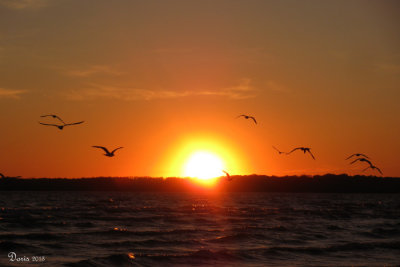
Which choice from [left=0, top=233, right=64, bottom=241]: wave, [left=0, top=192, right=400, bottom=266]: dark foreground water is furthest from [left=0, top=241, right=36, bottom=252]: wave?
[left=0, top=233, right=64, bottom=241]: wave

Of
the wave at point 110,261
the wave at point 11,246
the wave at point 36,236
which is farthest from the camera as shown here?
the wave at point 36,236

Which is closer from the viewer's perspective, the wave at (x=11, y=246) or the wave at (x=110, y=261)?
the wave at (x=110, y=261)

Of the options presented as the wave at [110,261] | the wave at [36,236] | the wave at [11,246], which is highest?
the wave at [36,236]

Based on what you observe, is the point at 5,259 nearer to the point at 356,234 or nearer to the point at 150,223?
the point at 150,223

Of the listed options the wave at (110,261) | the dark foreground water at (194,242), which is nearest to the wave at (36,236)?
the dark foreground water at (194,242)

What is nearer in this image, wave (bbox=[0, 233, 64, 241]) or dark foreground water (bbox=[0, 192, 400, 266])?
dark foreground water (bbox=[0, 192, 400, 266])

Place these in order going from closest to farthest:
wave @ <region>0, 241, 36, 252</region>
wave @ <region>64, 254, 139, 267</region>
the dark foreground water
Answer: wave @ <region>64, 254, 139, 267</region>, the dark foreground water, wave @ <region>0, 241, 36, 252</region>

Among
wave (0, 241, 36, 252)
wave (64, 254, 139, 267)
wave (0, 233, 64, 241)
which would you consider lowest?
wave (64, 254, 139, 267)

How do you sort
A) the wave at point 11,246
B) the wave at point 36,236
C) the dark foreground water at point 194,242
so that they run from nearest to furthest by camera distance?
the dark foreground water at point 194,242 → the wave at point 11,246 → the wave at point 36,236

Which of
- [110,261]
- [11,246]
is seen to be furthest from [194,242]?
[11,246]

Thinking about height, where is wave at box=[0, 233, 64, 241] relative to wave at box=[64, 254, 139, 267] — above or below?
above

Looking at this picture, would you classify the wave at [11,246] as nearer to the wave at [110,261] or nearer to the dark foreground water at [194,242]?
the dark foreground water at [194,242]

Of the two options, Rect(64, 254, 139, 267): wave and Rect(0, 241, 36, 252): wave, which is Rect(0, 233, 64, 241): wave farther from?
Rect(64, 254, 139, 267): wave

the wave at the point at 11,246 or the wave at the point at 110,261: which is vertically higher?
the wave at the point at 11,246
